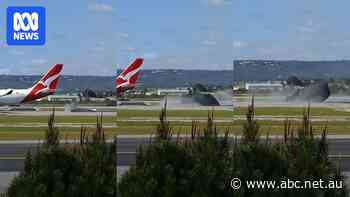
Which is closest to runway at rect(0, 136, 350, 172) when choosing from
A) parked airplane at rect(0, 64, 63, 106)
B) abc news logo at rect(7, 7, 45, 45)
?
parked airplane at rect(0, 64, 63, 106)

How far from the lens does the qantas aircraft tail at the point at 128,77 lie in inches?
250

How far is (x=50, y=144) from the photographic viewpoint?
6.70 metres

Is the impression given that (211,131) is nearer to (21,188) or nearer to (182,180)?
(182,180)

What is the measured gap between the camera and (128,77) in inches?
252

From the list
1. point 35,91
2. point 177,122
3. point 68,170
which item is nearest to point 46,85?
point 35,91

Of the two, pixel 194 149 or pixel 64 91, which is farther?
pixel 64 91

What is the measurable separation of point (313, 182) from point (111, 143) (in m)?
2.10

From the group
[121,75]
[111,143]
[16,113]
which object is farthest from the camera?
[16,113]

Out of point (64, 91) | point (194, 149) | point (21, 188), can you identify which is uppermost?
point (64, 91)

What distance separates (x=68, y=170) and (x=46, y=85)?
947 millimetres

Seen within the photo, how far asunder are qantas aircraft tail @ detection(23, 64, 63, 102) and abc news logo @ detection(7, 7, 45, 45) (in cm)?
35

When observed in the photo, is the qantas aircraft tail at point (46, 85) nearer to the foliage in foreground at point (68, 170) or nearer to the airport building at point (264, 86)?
the foliage in foreground at point (68, 170)

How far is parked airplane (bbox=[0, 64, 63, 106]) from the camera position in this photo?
670cm

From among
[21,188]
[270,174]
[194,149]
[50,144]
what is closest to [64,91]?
[50,144]
